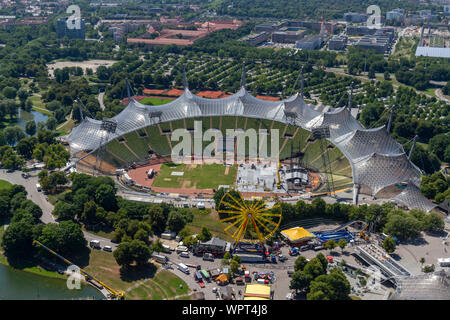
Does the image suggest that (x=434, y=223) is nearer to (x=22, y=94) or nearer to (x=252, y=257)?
(x=252, y=257)

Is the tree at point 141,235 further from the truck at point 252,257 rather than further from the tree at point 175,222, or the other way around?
the truck at point 252,257

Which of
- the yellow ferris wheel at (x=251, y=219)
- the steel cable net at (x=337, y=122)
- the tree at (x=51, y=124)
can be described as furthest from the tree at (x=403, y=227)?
the tree at (x=51, y=124)

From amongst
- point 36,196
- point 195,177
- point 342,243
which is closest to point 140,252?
point 342,243

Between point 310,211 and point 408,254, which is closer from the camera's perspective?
point 408,254

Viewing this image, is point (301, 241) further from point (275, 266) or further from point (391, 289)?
point (391, 289)

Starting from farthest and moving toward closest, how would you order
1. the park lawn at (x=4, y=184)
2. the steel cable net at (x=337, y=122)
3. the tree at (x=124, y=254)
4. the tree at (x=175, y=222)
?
1. the steel cable net at (x=337, y=122)
2. the park lawn at (x=4, y=184)
3. the tree at (x=175, y=222)
4. the tree at (x=124, y=254)

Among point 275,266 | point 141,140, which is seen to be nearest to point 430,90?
point 141,140
